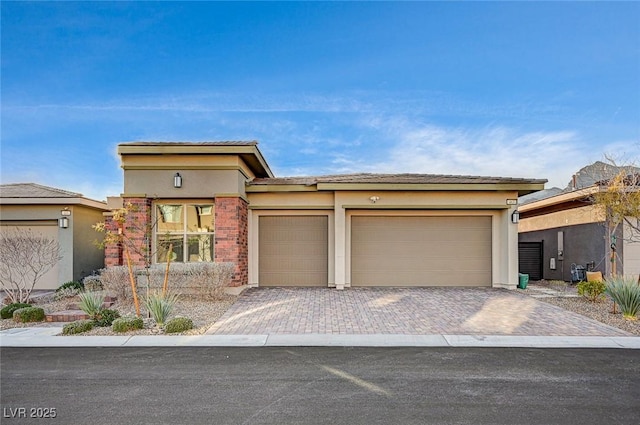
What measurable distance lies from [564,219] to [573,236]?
885 millimetres

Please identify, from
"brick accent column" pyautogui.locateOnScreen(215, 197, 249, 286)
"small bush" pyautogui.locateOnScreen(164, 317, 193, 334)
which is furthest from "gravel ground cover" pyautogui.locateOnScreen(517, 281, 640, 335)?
"brick accent column" pyautogui.locateOnScreen(215, 197, 249, 286)

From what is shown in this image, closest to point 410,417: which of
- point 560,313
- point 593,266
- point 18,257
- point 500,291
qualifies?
point 560,313

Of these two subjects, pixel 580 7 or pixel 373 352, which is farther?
pixel 580 7

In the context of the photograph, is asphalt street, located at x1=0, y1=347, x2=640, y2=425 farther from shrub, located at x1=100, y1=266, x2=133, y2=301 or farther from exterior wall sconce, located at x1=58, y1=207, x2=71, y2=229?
exterior wall sconce, located at x1=58, y1=207, x2=71, y2=229

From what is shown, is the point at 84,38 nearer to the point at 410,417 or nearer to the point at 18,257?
the point at 18,257

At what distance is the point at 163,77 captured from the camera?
15688 mm

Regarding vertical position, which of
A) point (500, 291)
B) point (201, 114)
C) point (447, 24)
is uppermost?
point (447, 24)

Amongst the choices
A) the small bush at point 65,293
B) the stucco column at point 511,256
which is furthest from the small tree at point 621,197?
the small bush at point 65,293

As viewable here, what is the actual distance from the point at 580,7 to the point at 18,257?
18.5 metres

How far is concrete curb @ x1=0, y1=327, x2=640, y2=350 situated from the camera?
6.80m

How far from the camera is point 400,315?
29.6ft

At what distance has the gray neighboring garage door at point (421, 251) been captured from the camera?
13.2 m

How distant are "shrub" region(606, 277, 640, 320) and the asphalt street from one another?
2.89 metres

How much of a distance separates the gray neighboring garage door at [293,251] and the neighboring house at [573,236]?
884cm
